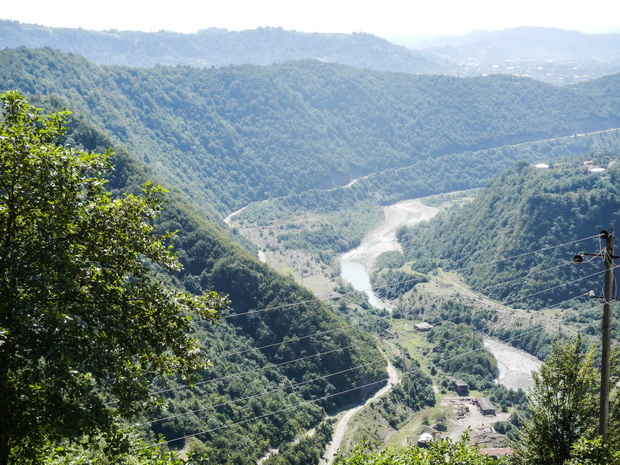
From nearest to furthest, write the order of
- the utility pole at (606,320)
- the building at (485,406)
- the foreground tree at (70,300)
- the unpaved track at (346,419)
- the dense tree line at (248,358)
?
the foreground tree at (70,300) < the utility pole at (606,320) < the dense tree line at (248,358) < the unpaved track at (346,419) < the building at (485,406)

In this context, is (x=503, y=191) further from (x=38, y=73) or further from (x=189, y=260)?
(x=38, y=73)

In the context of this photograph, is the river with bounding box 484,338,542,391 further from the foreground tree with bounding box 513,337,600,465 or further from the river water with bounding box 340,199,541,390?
the foreground tree with bounding box 513,337,600,465

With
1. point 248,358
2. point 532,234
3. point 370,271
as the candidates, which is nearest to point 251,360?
point 248,358

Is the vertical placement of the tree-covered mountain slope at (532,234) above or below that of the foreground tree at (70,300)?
below

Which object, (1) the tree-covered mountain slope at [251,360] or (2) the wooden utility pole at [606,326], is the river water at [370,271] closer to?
(1) the tree-covered mountain slope at [251,360]

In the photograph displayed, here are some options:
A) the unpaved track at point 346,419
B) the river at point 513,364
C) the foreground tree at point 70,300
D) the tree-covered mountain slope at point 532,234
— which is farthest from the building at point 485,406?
the foreground tree at point 70,300

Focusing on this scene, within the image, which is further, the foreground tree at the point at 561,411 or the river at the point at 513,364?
the river at the point at 513,364

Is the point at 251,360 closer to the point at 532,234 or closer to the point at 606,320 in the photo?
the point at 606,320

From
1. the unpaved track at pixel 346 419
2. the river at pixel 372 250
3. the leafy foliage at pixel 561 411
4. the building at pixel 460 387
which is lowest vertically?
the river at pixel 372 250

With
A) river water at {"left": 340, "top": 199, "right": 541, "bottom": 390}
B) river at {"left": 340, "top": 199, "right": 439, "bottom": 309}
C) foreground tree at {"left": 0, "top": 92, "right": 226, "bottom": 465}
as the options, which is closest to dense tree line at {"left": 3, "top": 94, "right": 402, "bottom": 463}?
river water at {"left": 340, "top": 199, "right": 541, "bottom": 390}
